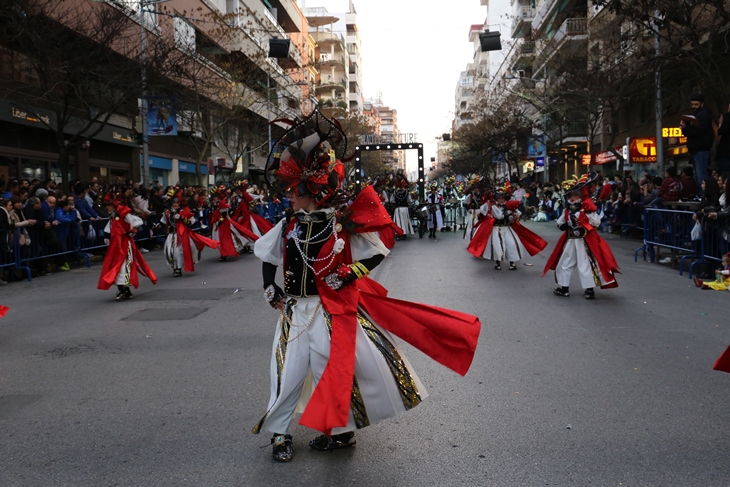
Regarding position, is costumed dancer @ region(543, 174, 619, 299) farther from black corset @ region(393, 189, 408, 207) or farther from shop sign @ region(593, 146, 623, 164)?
shop sign @ region(593, 146, 623, 164)

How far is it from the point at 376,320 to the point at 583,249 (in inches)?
252

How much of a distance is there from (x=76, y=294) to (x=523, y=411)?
27.7 ft

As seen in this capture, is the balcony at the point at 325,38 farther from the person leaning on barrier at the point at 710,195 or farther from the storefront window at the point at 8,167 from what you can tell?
the person leaning on barrier at the point at 710,195

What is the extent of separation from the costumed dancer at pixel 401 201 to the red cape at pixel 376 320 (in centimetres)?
1884

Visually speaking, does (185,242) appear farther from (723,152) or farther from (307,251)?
(723,152)

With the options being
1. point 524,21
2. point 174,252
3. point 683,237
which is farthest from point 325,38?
point 683,237

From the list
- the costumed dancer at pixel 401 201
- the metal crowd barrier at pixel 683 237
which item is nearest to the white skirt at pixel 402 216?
the costumed dancer at pixel 401 201

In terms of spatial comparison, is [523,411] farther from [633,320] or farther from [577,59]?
[577,59]

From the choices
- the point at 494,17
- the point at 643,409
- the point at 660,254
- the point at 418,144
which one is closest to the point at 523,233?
the point at 660,254

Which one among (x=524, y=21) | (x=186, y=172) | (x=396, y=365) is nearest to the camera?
(x=396, y=365)

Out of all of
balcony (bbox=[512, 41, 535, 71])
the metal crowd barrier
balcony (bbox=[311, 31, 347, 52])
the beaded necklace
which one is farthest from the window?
balcony (bbox=[311, 31, 347, 52])

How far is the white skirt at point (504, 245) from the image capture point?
13.7 m

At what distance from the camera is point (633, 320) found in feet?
27.0

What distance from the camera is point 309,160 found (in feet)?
13.9
